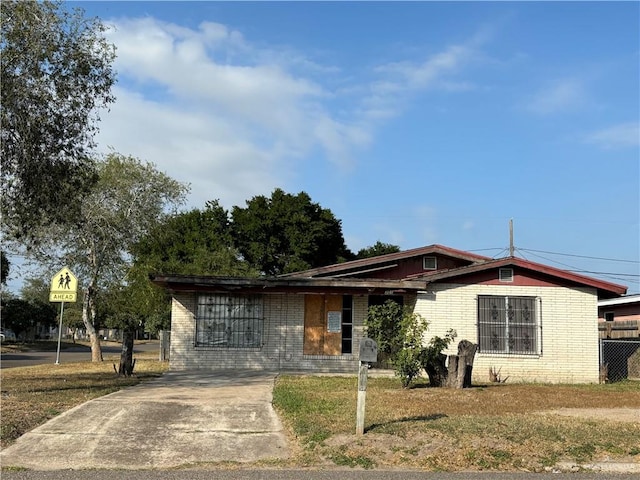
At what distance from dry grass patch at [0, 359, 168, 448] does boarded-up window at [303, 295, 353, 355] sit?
424cm

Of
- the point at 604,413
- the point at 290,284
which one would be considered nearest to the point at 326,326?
the point at 290,284

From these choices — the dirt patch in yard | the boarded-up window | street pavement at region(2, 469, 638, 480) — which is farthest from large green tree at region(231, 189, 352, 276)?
street pavement at region(2, 469, 638, 480)

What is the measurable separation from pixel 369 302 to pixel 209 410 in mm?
8363

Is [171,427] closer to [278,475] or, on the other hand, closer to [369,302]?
[278,475]

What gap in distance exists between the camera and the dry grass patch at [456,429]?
7.43 meters

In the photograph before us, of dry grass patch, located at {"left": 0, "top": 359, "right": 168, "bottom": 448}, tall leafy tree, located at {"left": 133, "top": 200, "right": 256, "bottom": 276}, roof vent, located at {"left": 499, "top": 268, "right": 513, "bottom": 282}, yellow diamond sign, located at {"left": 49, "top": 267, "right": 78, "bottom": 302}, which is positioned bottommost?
dry grass patch, located at {"left": 0, "top": 359, "right": 168, "bottom": 448}

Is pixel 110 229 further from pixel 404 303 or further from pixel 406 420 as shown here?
pixel 406 420

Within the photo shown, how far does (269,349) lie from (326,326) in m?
1.73

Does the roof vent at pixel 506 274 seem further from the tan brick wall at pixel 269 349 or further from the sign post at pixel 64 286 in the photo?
the sign post at pixel 64 286

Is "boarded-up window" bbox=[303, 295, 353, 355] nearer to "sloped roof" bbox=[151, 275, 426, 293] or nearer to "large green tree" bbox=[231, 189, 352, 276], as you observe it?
"sloped roof" bbox=[151, 275, 426, 293]

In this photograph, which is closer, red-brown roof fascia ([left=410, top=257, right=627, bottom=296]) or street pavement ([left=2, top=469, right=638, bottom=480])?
street pavement ([left=2, top=469, right=638, bottom=480])

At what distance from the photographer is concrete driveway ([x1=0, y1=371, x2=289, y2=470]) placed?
738cm

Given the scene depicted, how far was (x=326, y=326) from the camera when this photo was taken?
1778cm

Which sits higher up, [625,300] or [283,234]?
[283,234]
